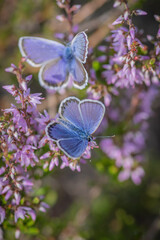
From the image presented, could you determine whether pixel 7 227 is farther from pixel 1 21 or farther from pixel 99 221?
pixel 1 21

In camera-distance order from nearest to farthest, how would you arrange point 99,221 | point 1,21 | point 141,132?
point 141,132 → point 99,221 → point 1,21

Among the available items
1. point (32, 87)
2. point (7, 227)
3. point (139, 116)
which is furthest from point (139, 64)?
point (32, 87)

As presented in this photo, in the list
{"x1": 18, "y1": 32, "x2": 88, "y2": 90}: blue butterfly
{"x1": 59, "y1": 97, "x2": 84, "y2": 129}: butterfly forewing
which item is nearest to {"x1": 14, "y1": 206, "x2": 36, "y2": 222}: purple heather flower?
{"x1": 59, "y1": 97, "x2": 84, "y2": 129}: butterfly forewing

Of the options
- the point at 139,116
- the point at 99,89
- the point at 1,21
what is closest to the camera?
the point at 99,89

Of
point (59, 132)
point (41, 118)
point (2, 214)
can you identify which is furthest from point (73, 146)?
point (2, 214)

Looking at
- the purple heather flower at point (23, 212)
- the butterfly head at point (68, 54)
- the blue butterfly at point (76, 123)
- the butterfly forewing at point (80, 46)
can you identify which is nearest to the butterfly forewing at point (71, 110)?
the blue butterfly at point (76, 123)
